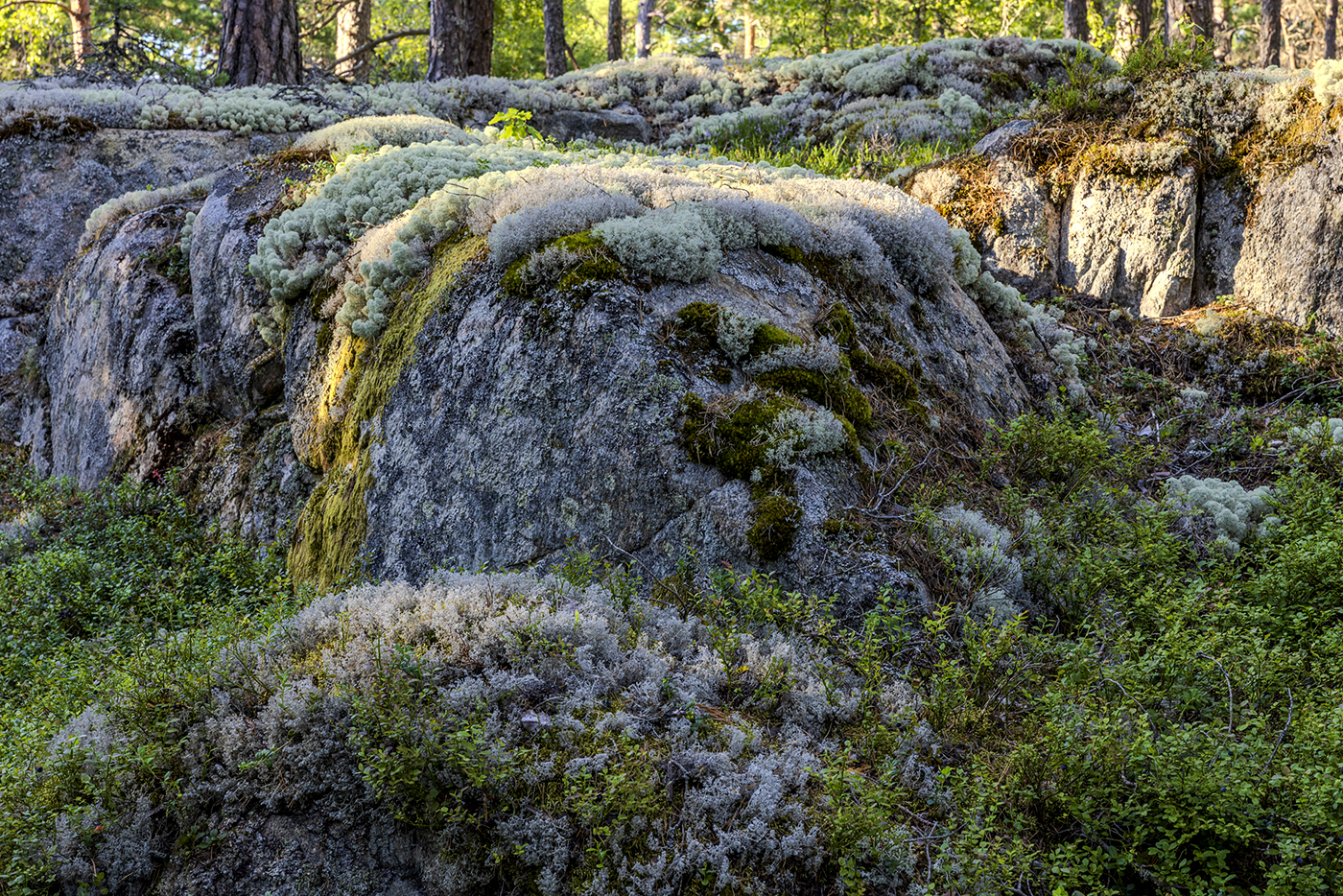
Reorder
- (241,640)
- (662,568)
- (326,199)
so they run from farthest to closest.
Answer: (326,199), (662,568), (241,640)

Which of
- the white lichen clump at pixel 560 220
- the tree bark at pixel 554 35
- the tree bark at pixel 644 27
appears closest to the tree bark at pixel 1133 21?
the white lichen clump at pixel 560 220

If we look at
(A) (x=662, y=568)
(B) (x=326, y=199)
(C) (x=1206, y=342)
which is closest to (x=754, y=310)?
(A) (x=662, y=568)

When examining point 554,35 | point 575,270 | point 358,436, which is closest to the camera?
point 575,270

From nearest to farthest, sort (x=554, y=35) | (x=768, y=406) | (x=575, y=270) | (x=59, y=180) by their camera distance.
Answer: (x=768, y=406) → (x=575, y=270) → (x=59, y=180) → (x=554, y=35)

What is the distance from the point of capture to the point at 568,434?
4.73 m

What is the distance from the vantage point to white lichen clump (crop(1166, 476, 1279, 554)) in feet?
16.2

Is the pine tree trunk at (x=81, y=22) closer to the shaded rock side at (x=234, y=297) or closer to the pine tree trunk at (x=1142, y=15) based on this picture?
the shaded rock side at (x=234, y=297)

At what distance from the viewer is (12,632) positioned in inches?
216

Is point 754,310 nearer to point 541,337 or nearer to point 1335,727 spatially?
point 541,337

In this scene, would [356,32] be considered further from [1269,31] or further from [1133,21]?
[1269,31]

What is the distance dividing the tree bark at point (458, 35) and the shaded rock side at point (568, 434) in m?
9.57

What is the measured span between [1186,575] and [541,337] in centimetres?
375

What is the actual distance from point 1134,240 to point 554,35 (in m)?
13.3

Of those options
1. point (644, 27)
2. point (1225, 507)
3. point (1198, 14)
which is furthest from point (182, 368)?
point (644, 27)
